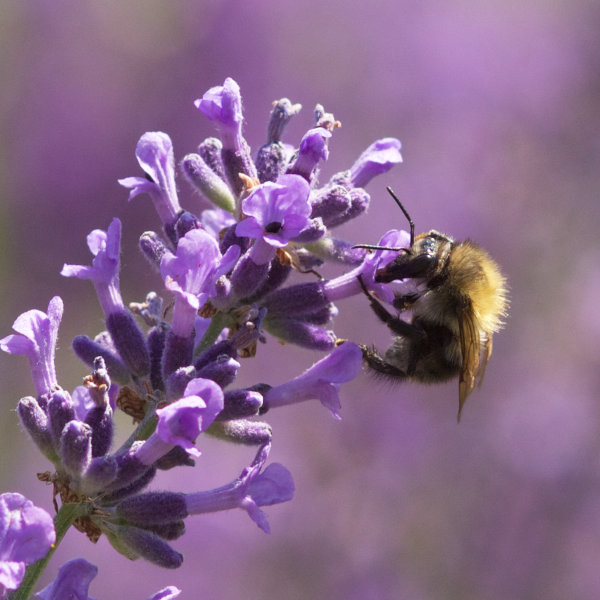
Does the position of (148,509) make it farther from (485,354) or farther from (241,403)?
(485,354)

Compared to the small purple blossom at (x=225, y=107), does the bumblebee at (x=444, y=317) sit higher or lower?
lower

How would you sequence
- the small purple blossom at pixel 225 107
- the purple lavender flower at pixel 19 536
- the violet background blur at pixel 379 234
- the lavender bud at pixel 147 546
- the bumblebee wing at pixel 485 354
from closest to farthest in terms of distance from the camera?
the purple lavender flower at pixel 19 536 < the lavender bud at pixel 147 546 < the small purple blossom at pixel 225 107 < the bumblebee wing at pixel 485 354 < the violet background blur at pixel 379 234

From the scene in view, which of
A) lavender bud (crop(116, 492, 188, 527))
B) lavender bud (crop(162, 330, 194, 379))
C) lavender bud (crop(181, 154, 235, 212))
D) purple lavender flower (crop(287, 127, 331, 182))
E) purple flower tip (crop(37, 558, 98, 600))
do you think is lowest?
purple flower tip (crop(37, 558, 98, 600))

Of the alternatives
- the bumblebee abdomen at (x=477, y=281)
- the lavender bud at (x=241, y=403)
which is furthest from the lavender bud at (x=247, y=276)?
the bumblebee abdomen at (x=477, y=281)

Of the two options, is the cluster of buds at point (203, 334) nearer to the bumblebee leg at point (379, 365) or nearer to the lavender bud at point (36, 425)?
the lavender bud at point (36, 425)

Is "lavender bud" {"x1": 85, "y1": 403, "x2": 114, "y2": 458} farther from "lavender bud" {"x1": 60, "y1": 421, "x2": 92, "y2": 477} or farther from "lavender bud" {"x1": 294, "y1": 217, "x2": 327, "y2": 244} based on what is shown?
"lavender bud" {"x1": 294, "y1": 217, "x2": 327, "y2": 244}

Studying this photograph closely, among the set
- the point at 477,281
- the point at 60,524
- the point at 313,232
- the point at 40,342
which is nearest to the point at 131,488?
the point at 60,524

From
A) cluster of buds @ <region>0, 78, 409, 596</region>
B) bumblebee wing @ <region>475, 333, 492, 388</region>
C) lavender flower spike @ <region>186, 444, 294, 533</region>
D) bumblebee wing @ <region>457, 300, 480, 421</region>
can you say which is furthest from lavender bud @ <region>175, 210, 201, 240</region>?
bumblebee wing @ <region>475, 333, 492, 388</region>
